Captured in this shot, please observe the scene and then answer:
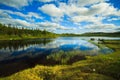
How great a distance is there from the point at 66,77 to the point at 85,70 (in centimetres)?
413

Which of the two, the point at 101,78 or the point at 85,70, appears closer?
the point at 101,78

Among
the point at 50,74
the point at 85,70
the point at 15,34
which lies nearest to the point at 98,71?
the point at 85,70

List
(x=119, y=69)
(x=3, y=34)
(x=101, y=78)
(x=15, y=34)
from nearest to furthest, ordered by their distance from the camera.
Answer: (x=101, y=78) < (x=119, y=69) < (x=3, y=34) < (x=15, y=34)

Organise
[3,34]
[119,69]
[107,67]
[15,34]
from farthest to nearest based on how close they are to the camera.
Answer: [15,34]
[3,34]
[107,67]
[119,69]

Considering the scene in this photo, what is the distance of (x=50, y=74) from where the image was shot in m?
21.4

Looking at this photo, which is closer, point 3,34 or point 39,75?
point 39,75

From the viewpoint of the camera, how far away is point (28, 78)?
19.3 m

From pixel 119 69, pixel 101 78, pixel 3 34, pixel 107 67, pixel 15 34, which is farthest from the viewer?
pixel 15 34

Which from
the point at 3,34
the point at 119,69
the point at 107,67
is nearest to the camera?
the point at 119,69

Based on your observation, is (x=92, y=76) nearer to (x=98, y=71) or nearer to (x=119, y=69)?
(x=98, y=71)

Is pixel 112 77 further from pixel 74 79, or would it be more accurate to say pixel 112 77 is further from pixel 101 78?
pixel 74 79

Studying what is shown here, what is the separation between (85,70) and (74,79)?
13.6ft

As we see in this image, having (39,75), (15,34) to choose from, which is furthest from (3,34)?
(39,75)

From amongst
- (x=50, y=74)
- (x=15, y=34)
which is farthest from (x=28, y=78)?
(x=15, y=34)
